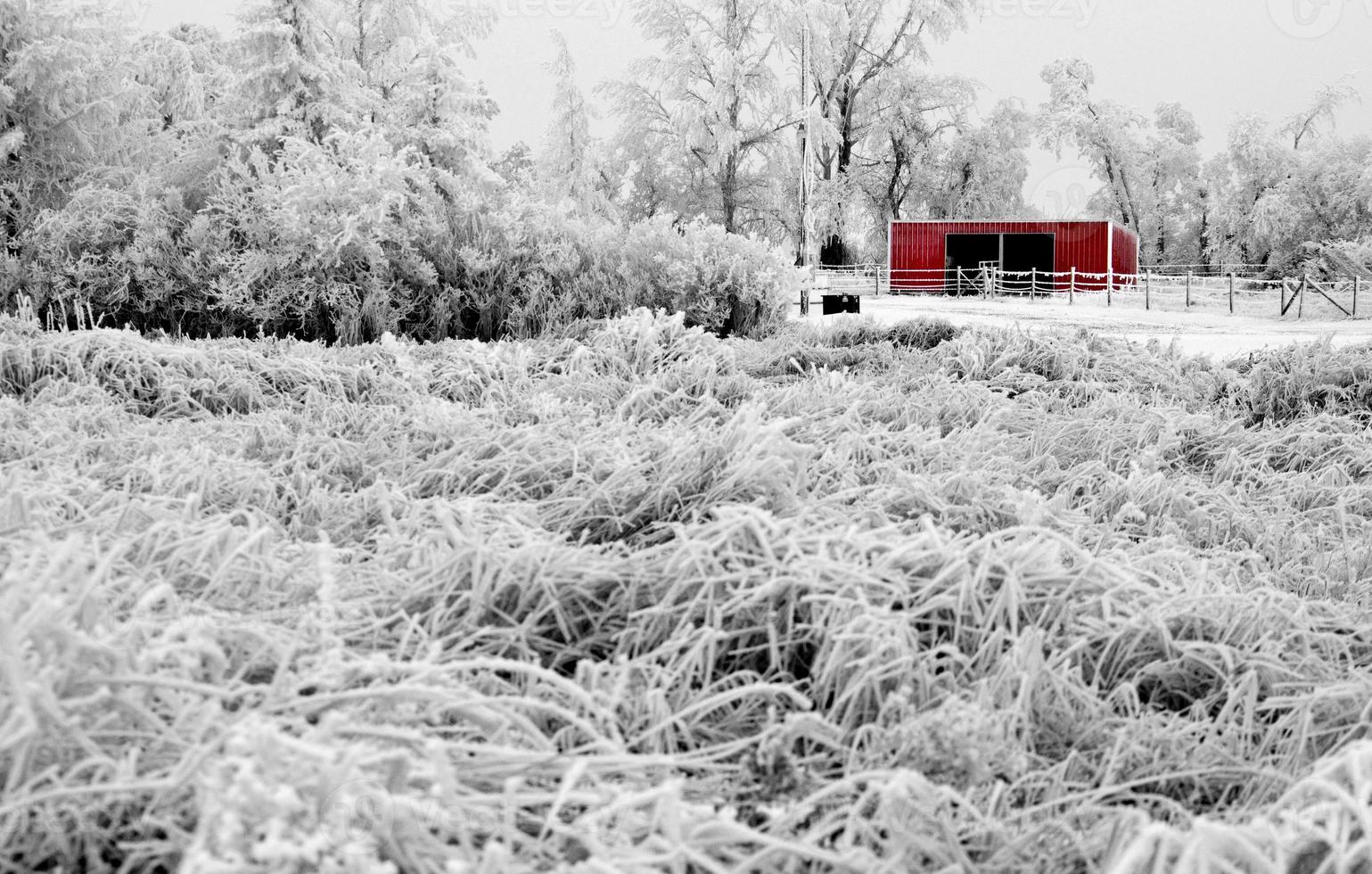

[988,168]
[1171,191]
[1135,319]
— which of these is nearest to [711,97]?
[988,168]

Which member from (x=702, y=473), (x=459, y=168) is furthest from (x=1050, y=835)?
(x=459, y=168)

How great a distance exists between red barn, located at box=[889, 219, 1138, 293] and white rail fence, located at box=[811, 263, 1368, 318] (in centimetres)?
5

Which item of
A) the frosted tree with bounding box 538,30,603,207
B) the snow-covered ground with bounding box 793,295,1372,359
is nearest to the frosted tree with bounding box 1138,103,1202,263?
the snow-covered ground with bounding box 793,295,1372,359

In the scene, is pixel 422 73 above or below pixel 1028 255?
above

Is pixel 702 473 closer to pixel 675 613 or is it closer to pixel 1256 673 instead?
pixel 675 613

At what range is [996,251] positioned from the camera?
26641 mm

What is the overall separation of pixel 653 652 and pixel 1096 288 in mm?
26232

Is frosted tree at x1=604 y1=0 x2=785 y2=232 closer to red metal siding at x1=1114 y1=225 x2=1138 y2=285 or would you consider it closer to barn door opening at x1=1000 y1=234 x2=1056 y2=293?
barn door opening at x1=1000 y1=234 x2=1056 y2=293

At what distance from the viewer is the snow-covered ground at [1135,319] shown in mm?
14405

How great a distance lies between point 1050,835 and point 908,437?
2.70 metres

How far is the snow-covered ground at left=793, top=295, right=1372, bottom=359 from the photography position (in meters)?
14.4

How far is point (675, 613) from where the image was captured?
228 centimetres

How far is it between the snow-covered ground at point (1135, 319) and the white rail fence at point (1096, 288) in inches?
13.0

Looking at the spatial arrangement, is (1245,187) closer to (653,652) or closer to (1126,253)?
(1126,253)
